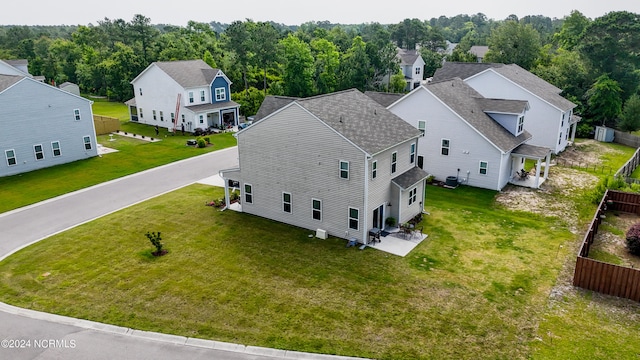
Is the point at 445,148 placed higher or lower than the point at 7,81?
lower

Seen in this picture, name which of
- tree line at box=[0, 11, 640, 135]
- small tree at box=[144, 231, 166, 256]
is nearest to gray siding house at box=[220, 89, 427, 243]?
small tree at box=[144, 231, 166, 256]

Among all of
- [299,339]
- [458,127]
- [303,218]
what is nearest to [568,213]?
[458,127]

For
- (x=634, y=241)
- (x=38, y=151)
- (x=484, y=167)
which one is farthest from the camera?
(x=38, y=151)

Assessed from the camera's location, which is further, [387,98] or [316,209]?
[387,98]

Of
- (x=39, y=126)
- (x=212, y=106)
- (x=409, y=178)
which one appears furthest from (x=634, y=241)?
(x=212, y=106)

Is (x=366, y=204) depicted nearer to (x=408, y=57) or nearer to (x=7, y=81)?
(x=7, y=81)

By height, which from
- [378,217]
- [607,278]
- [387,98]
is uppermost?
[387,98]

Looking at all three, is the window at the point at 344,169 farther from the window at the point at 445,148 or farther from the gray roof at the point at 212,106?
the gray roof at the point at 212,106
